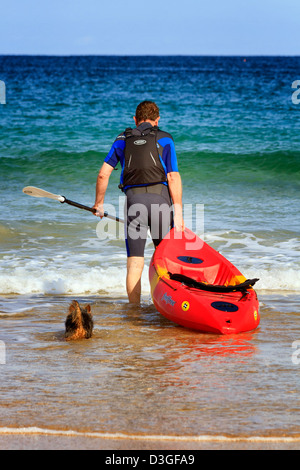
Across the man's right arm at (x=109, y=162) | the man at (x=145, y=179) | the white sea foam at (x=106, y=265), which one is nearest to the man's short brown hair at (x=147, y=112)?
the man at (x=145, y=179)

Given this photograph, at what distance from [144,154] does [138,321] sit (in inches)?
53.5

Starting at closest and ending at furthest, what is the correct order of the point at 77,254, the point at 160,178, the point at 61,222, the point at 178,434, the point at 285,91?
the point at 178,434 → the point at 160,178 → the point at 77,254 → the point at 61,222 → the point at 285,91

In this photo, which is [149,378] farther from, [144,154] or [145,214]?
[144,154]

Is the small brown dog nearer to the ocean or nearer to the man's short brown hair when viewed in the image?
the ocean

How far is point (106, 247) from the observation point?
24.9 ft

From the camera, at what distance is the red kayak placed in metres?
4.41

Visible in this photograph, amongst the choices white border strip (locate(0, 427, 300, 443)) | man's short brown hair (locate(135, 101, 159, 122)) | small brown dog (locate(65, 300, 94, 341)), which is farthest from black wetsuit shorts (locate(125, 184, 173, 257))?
white border strip (locate(0, 427, 300, 443))

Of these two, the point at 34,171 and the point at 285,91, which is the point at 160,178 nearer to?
the point at 34,171

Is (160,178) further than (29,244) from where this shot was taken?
No

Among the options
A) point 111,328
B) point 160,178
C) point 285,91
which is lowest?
point 111,328

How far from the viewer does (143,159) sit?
4.93 meters
